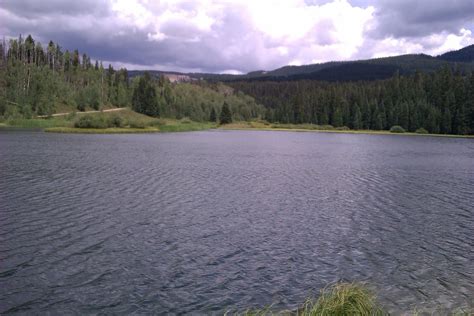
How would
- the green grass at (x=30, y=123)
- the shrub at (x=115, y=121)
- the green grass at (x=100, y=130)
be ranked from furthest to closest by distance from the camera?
the green grass at (x=30, y=123) → the shrub at (x=115, y=121) → the green grass at (x=100, y=130)

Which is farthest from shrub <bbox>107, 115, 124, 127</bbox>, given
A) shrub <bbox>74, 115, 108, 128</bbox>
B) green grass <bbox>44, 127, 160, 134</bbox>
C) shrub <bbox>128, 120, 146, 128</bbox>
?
shrub <bbox>74, 115, 108, 128</bbox>

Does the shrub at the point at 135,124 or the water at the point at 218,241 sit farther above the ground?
the shrub at the point at 135,124

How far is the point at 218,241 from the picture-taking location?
22.1m

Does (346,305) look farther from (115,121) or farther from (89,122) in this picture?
(115,121)

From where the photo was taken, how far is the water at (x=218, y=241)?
1556 cm

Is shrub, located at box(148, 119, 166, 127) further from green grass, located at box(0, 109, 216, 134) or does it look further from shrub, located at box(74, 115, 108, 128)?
shrub, located at box(74, 115, 108, 128)

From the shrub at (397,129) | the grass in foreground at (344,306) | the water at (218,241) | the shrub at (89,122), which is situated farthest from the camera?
the shrub at (397,129)

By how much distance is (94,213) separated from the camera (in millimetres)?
→ 26953

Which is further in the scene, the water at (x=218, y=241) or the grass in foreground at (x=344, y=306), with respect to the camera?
the water at (x=218, y=241)

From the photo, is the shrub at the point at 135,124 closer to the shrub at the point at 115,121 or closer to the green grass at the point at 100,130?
the green grass at the point at 100,130

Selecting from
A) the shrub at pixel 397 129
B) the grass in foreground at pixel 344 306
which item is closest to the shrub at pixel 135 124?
the shrub at pixel 397 129

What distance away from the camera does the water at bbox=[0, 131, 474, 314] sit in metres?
15.6

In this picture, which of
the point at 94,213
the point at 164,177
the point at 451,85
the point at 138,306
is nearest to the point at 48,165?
the point at 164,177

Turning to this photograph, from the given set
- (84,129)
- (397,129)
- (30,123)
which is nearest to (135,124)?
(84,129)
